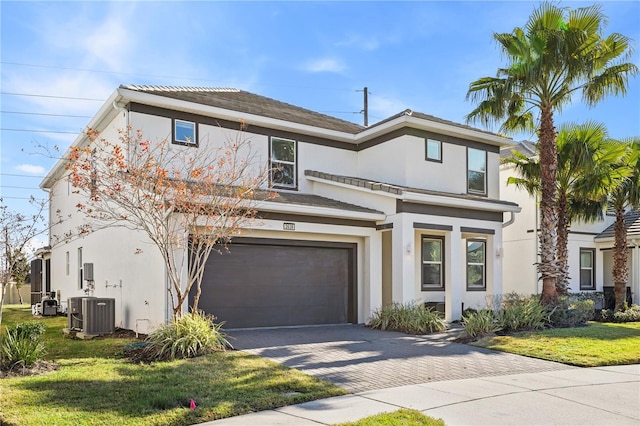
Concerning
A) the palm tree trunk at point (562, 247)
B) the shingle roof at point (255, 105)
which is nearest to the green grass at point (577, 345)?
the palm tree trunk at point (562, 247)

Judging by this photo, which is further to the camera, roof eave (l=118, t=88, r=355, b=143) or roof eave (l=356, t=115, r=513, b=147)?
roof eave (l=356, t=115, r=513, b=147)

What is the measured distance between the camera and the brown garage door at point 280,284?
44.1ft

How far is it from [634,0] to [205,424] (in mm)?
13494

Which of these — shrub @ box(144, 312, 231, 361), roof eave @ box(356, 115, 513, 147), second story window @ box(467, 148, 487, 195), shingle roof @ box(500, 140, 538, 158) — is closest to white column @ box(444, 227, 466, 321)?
second story window @ box(467, 148, 487, 195)

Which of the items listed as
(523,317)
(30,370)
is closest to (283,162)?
(523,317)

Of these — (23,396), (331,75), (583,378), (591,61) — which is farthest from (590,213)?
(23,396)

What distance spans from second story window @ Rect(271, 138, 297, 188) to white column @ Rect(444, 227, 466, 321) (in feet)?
16.5

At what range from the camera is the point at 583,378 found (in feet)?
30.1

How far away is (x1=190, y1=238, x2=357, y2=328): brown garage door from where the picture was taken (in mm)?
13438

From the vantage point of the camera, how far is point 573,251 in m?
22.5

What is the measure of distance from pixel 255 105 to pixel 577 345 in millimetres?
11443

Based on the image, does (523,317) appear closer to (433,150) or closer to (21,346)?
(433,150)

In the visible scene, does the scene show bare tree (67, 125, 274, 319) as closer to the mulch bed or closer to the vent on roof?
the mulch bed

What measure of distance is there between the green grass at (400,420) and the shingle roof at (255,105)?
10.7 m
